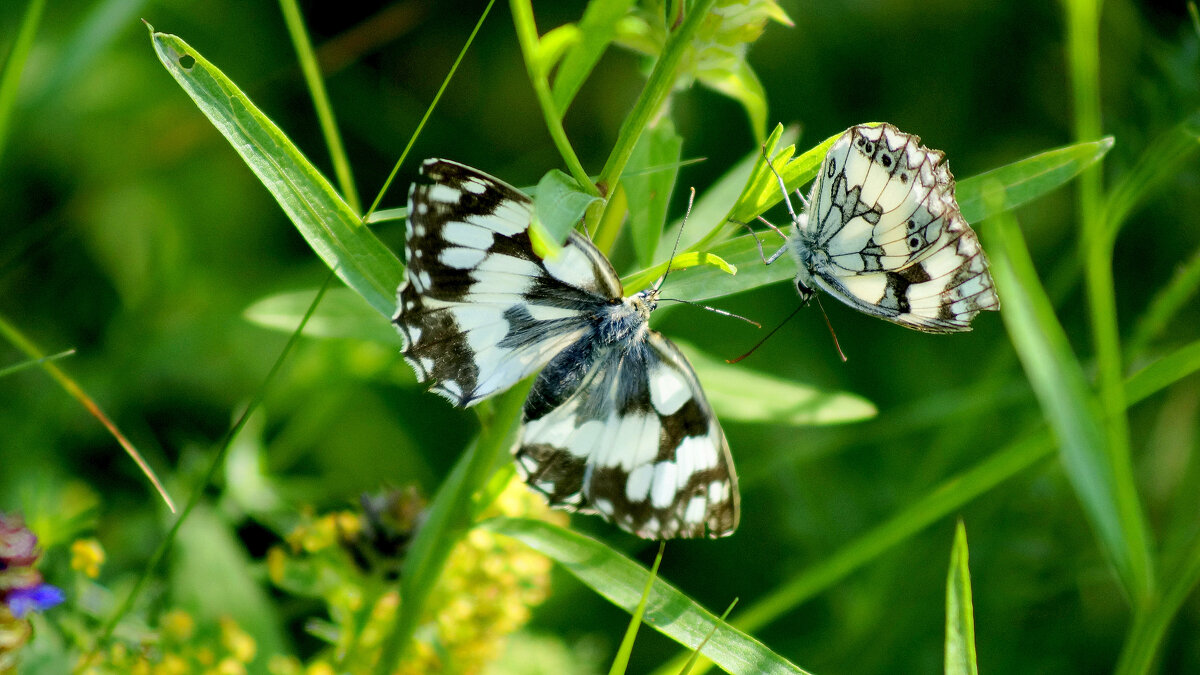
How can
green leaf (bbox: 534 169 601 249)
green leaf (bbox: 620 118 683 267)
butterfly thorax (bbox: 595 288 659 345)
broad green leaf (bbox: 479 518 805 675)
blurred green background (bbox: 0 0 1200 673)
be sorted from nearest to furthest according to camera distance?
green leaf (bbox: 534 169 601 249) < broad green leaf (bbox: 479 518 805 675) < green leaf (bbox: 620 118 683 267) < butterfly thorax (bbox: 595 288 659 345) < blurred green background (bbox: 0 0 1200 673)

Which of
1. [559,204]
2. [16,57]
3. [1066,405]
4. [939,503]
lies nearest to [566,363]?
[559,204]

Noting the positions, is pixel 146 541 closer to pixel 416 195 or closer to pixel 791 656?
pixel 416 195

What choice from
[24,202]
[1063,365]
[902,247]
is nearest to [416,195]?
[902,247]

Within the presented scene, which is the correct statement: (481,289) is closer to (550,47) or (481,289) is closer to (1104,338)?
(550,47)

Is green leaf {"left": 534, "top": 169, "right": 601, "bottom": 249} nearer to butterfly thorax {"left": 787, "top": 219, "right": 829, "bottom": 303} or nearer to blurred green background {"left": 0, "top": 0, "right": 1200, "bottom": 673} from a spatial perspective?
butterfly thorax {"left": 787, "top": 219, "right": 829, "bottom": 303}

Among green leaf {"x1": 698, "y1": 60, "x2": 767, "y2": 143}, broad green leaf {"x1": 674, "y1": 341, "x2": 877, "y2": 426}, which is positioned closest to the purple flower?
broad green leaf {"x1": 674, "y1": 341, "x2": 877, "y2": 426}

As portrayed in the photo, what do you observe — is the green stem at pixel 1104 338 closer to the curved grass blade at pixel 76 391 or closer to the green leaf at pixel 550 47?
Result: the green leaf at pixel 550 47
